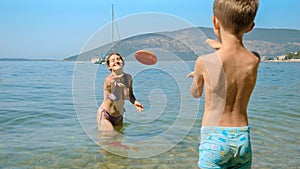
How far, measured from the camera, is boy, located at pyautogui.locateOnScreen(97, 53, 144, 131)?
6195 millimetres

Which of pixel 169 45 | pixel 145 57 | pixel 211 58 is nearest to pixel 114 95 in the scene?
pixel 145 57

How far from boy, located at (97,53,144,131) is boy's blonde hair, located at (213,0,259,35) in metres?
3.53

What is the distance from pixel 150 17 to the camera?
404 cm

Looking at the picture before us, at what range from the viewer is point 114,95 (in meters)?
6.45

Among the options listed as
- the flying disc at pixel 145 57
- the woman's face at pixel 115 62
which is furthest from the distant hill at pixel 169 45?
the woman's face at pixel 115 62

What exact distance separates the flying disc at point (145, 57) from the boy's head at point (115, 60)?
0.91 m

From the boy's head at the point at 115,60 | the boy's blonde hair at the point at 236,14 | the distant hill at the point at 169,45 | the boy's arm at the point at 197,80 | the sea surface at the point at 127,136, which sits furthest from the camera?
the boy's head at the point at 115,60

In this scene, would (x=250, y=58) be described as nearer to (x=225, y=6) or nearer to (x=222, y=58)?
(x=222, y=58)

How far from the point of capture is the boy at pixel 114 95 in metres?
6.20

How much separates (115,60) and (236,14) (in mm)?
3714

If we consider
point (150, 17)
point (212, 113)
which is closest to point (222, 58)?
point (212, 113)

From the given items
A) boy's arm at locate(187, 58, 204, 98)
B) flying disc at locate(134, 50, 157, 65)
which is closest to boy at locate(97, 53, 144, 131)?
flying disc at locate(134, 50, 157, 65)

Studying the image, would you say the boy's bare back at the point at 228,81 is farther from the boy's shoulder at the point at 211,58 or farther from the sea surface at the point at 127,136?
the sea surface at the point at 127,136

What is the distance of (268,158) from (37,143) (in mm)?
4057
